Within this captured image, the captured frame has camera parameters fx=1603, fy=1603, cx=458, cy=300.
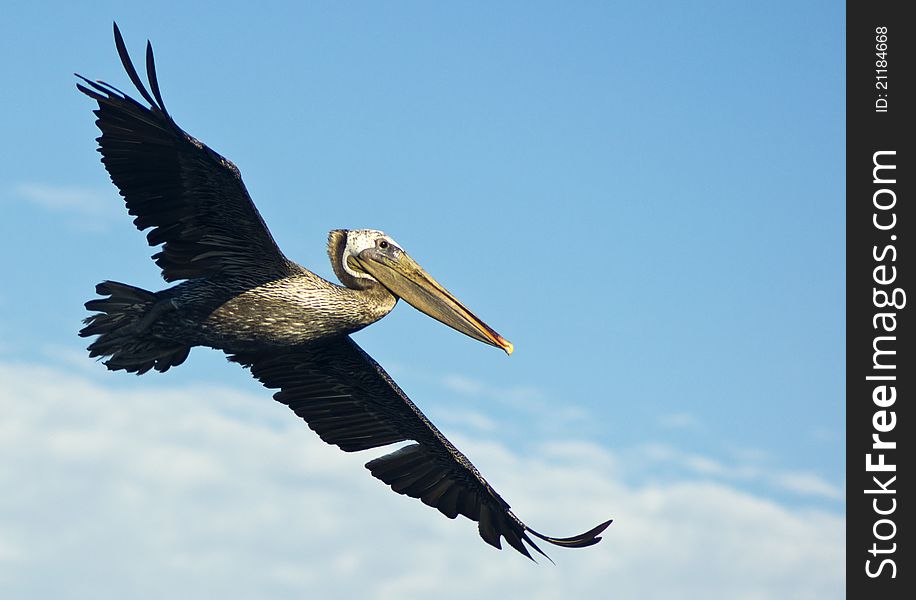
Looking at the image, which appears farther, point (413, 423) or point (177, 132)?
point (413, 423)

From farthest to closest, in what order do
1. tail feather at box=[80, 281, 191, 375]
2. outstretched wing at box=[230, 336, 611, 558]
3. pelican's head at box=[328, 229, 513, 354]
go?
1. outstretched wing at box=[230, 336, 611, 558]
2. pelican's head at box=[328, 229, 513, 354]
3. tail feather at box=[80, 281, 191, 375]

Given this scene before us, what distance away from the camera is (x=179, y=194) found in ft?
48.7

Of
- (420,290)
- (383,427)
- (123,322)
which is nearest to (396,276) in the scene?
(420,290)

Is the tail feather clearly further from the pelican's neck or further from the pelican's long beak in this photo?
the pelican's long beak

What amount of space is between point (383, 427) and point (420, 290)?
213 centimetres

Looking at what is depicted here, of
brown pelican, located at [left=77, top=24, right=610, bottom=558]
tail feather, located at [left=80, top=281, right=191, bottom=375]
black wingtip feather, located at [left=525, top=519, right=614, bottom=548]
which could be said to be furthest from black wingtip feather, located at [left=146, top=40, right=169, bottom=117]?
black wingtip feather, located at [left=525, top=519, right=614, bottom=548]

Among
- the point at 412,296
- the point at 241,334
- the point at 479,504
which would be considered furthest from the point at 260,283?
the point at 479,504

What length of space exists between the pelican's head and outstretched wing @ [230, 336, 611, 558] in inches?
43.2

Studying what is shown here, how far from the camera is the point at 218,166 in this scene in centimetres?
1446

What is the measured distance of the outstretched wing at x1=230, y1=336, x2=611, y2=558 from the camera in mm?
16766

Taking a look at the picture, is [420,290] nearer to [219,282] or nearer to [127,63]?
[219,282]

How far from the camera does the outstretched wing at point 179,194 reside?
14.4m
